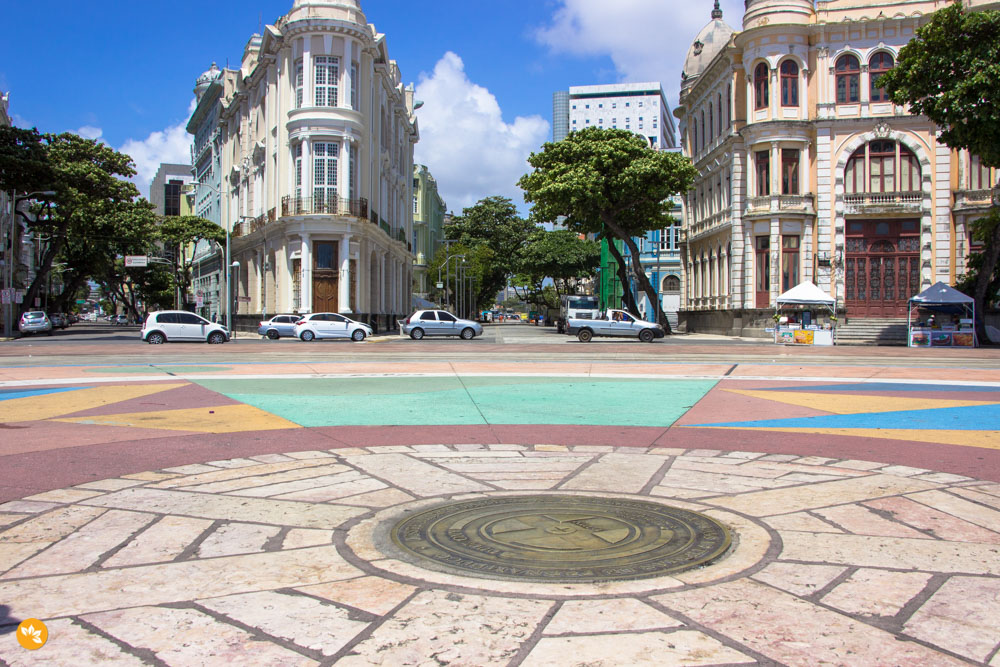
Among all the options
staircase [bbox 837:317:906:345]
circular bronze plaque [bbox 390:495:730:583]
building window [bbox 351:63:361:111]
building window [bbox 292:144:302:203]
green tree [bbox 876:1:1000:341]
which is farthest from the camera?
building window [bbox 351:63:361:111]

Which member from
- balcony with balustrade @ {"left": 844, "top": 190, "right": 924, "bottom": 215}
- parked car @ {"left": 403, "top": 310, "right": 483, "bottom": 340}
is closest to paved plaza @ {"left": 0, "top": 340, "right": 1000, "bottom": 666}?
parked car @ {"left": 403, "top": 310, "right": 483, "bottom": 340}

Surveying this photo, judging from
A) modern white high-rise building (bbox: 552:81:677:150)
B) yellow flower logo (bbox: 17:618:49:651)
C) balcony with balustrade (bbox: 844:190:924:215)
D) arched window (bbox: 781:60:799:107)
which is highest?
modern white high-rise building (bbox: 552:81:677:150)

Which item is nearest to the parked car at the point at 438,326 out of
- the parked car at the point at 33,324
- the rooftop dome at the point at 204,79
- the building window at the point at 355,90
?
the building window at the point at 355,90

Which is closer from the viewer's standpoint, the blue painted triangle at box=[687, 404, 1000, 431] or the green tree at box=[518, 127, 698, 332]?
the blue painted triangle at box=[687, 404, 1000, 431]

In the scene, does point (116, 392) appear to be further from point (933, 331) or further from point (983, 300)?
point (983, 300)

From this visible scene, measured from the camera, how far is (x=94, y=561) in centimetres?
394

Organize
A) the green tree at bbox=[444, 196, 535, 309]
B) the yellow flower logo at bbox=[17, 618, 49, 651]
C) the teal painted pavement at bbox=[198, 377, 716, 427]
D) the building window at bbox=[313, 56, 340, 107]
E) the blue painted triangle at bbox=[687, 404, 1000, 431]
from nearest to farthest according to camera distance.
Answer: the yellow flower logo at bbox=[17, 618, 49, 651]
the blue painted triangle at bbox=[687, 404, 1000, 431]
the teal painted pavement at bbox=[198, 377, 716, 427]
the building window at bbox=[313, 56, 340, 107]
the green tree at bbox=[444, 196, 535, 309]

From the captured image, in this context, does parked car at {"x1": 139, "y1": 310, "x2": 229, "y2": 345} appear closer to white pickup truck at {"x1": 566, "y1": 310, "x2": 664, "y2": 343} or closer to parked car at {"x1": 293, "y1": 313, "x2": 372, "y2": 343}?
parked car at {"x1": 293, "y1": 313, "x2": 372, "y2": 343}

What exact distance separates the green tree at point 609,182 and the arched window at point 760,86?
4.88 metres

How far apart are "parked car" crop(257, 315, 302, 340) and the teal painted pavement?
2706cm

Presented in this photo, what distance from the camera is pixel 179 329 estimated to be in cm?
3381

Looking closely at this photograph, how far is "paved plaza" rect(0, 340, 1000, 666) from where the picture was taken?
3043 millimetres

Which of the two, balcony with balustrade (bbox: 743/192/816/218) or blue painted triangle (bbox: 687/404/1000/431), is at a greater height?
balcony with balustrade (bbox: 743/192/816/218)

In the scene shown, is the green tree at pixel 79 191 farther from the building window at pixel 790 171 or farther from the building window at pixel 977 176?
the building window at pixel 977 176
